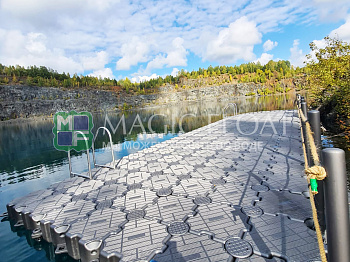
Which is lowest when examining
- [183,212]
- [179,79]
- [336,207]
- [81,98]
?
[183,212]

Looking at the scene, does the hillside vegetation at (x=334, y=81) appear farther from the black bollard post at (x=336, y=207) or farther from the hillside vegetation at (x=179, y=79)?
the hillside vegetation at (x=179, y=79)

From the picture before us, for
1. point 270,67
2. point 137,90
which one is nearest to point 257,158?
point 137,90

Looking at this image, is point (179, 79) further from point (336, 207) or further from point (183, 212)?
point (336, 207)

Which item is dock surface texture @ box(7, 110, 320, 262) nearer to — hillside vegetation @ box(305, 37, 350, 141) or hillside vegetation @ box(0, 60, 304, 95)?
hillside vegetation @ box(305, 37, 350, 141)

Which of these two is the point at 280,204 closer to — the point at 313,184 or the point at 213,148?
the point at 313,184

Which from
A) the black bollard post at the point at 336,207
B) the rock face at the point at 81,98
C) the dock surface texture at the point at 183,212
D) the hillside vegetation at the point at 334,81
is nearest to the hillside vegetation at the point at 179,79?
the rock face at the point at 81,98

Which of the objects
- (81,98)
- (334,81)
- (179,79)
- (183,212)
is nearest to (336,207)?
(183,212)

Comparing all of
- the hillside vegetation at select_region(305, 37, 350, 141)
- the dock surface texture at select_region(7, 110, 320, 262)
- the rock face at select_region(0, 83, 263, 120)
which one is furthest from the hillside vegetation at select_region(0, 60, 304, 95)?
the dock surface texture at select_region(7, 110, 320, 262)

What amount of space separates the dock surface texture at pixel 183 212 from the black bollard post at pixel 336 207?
1245mm

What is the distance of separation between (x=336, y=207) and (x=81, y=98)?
62151 millimetres

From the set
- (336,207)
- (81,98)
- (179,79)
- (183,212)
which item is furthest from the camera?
(179,79)

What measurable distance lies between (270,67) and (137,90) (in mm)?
64850

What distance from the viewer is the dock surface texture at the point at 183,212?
2.32 m

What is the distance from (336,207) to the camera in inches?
39.9
